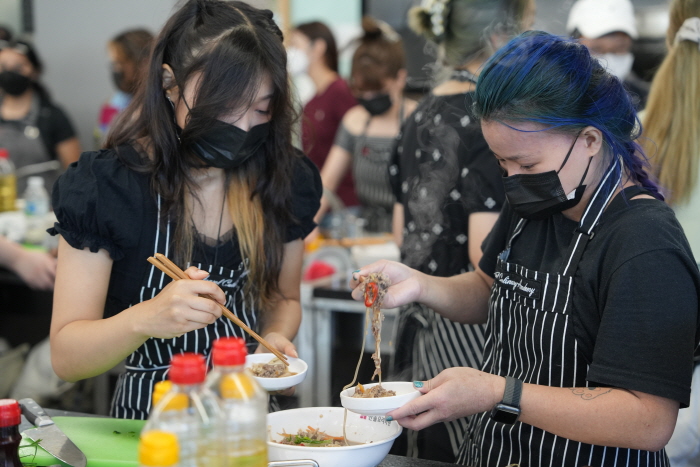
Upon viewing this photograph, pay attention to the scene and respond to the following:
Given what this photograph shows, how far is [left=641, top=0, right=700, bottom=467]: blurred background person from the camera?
7.54ft

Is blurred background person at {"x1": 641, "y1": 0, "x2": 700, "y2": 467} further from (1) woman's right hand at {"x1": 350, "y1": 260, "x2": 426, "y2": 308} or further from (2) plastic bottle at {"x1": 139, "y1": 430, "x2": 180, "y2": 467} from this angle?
(2) plastic bottle at {"x1": 139, "y1": 430, "x2": 180, "y2": 467}

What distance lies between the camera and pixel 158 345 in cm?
191

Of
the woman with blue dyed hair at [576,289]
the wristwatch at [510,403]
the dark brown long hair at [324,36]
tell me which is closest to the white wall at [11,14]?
the dark brown long hair at [324,36]

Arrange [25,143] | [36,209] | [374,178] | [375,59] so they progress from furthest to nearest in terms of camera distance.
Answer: [25,143] < [375,59] < [374,178] < [36,209]

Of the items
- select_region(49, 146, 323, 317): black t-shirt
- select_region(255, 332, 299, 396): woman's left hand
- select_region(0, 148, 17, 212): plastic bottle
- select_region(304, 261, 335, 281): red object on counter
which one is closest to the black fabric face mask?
select_region(49, 146, 323, 317): black t-shirt

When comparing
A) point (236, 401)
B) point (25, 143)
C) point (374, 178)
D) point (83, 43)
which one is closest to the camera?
point (236, 401)

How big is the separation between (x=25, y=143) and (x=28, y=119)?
24 centimetres

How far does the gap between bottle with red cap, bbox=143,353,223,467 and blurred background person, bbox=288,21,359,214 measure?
406 centimetres

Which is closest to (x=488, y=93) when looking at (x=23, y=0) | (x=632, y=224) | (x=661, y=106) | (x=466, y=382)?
(x=632, y=224)

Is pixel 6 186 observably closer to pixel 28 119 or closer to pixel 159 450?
pixel 28 119

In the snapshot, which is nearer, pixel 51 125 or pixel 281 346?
pixel 281 346

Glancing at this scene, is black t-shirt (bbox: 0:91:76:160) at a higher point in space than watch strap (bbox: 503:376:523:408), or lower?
higher

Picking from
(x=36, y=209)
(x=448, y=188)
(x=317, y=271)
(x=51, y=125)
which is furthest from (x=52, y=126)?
(x=448, y=188)

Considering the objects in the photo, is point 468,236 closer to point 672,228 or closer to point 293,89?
point 293,89
